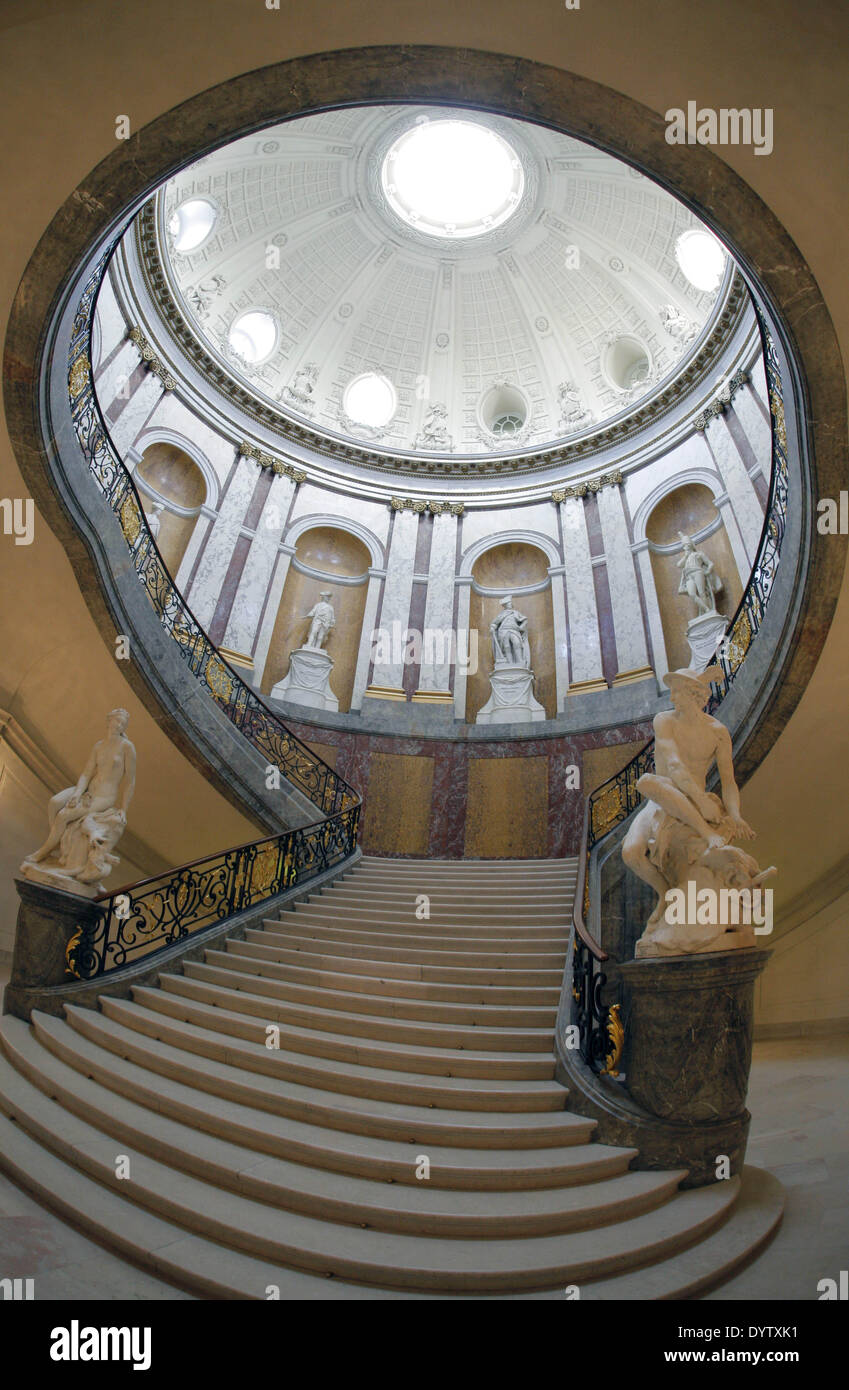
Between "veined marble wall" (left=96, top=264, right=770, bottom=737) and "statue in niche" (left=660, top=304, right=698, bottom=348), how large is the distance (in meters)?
2.65

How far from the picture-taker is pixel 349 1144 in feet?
12.9

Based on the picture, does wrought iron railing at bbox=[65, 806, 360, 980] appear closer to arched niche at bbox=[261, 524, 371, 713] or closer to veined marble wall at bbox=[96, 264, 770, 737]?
veined marble wall at bbox=[96, 264, 770, 737]

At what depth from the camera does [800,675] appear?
743 centimetres

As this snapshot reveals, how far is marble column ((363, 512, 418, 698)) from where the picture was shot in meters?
14.8

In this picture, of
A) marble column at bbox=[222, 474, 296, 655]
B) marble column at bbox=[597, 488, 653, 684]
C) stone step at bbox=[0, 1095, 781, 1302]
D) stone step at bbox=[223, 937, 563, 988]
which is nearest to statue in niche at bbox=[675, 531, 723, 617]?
marble column at bbox=[597, 488, 653, 684]

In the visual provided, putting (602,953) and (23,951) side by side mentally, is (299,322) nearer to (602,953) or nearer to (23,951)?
(23,951)

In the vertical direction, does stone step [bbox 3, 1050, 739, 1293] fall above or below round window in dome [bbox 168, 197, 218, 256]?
below

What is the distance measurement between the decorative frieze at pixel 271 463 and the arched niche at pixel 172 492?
46.1 inches

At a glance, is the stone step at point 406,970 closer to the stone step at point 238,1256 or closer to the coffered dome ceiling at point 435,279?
the stone step at point 238,1256

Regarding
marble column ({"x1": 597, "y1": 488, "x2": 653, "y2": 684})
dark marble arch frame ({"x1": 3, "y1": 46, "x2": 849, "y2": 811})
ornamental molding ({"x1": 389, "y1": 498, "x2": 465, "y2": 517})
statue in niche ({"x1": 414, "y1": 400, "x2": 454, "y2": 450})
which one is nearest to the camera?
dark marble arch frame ({"x1": 3, "y1": 46, "x2": 849, "y2": 811})

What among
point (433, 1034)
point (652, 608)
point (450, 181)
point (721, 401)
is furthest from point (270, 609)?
point (450, 181)

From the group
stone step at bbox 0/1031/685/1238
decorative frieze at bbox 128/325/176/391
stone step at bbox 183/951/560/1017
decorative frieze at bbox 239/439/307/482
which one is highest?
decorative frieze at bbox 128/325/176/391

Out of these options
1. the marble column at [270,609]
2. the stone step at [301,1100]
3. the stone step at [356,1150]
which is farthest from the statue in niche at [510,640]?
the stone step at [356,1150]
